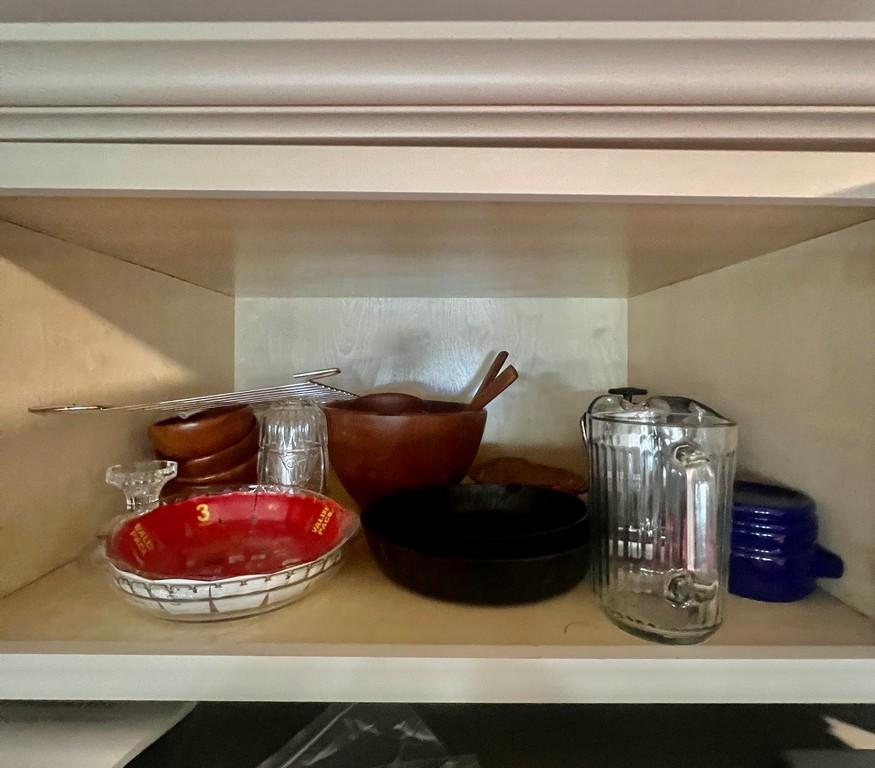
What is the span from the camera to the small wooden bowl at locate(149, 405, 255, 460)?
0.62m

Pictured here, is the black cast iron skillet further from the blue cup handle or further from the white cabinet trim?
the blue cup handle

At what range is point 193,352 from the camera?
2.64 feet

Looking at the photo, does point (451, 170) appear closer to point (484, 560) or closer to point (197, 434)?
point (484, 560)

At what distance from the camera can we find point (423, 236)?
51 cm

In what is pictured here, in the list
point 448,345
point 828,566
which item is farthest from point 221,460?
point 828,566

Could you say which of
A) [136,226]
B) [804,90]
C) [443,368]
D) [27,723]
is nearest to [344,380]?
[443,368]

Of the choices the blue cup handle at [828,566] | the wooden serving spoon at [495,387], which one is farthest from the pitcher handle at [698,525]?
the wooden serving spoon at [495,387]

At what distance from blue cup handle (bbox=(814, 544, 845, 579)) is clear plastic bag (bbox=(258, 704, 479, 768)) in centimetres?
31

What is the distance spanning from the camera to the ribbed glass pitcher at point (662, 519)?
0.41 metres

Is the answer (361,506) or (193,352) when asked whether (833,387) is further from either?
(193,352)

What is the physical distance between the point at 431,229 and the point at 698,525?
0.99ft

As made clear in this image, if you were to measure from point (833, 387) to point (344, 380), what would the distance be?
2.26ft

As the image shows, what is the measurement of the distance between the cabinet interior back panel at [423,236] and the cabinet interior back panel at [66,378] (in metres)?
0.03

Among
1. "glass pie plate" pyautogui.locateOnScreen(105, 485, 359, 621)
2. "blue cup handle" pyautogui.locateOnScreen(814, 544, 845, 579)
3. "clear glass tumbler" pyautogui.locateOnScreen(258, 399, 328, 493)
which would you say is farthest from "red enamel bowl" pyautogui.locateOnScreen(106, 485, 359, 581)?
"blue cup handle" pyautogui.locateOnScreen(814, 544, 845, 579)
